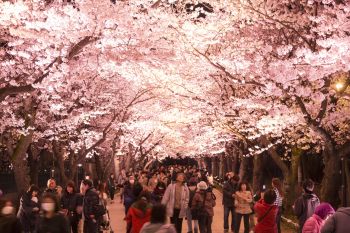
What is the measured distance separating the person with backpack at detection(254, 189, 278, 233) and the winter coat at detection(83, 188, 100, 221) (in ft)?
11.6

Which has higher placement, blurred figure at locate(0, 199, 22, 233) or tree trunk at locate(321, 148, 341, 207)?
tree trunk at locate(321, 148, 341, 207)

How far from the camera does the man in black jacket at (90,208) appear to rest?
38.7 feet

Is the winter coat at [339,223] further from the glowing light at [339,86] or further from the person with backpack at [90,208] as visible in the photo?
the glowing light at [339,86]

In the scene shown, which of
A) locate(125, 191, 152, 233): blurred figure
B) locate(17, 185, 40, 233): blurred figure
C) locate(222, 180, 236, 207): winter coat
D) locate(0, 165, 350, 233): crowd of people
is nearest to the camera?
locate(0, 165, 350, 233): crowd of people

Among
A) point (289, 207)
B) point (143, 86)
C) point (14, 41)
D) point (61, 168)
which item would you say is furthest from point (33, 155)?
point (14, 41)

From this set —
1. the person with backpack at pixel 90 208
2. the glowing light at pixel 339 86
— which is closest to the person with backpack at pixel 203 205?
the person with backpack at pixel 90 208

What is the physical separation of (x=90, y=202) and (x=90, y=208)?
144 millimetres

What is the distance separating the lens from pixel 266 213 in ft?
33.7

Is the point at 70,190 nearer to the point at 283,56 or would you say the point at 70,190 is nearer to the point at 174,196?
the point at 174,196

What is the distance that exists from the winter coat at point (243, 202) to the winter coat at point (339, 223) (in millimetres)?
7469

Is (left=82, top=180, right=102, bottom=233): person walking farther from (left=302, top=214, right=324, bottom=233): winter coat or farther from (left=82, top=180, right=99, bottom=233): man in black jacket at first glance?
(left=302, top=214, right=324, bottom=233): winter coat

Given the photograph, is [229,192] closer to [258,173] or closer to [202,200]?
[202,200]

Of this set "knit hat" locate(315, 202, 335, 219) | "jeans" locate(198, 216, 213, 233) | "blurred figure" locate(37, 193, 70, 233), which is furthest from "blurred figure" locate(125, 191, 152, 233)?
"jeans" locate(198, 216, 213, 233)

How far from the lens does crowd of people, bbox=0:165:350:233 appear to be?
6879mm
